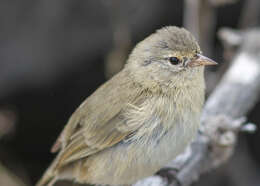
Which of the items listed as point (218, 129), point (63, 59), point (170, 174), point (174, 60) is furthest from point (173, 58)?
point (63, 59)

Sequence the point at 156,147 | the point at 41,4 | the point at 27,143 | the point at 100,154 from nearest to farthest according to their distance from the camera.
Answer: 1. the point at 156,147
2. the point at 100,154
3. the point at 41,4
4. the point at 27,143

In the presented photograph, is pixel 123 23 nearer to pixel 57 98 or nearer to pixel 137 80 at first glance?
pixel 57 98

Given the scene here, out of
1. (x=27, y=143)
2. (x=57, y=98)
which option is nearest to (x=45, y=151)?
(x=27, y=143)

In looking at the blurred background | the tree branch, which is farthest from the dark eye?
the blurred background

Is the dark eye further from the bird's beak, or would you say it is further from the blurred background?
the blurred background

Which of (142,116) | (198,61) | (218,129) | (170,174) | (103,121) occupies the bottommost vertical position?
(170,174)

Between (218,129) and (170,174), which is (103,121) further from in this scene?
(218,129)

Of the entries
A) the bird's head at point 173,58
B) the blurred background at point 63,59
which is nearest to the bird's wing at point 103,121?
the bird's head at point 173,58
